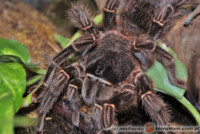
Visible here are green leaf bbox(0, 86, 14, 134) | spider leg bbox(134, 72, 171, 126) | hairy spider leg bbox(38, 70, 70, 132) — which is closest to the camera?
green leaf bbox(0, 86, 14, 134)

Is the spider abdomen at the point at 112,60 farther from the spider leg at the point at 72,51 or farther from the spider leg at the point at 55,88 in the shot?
the spider leg at the point at 55,88

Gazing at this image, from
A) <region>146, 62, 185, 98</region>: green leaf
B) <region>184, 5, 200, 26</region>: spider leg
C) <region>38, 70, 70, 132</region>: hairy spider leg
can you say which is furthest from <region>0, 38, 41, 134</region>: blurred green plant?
<region>184, 5, 200, 26</region>: spider leg

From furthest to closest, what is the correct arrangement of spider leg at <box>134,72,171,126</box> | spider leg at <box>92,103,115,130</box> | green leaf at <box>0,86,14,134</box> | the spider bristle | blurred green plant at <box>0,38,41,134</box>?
the spider bristle
spider leg at <box>134,72,171,126</box>
spider leg at <box>92,103,115,130</box>
blurred green plant at <box>0,38,41,134</box>
green leaf at <box>0,86,14,134</box>

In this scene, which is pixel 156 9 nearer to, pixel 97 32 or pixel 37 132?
pixel 97 32

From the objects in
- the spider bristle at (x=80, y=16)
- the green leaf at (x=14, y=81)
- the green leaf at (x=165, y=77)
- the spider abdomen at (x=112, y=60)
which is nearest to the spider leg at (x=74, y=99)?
the spider abdomen at (x=112, y=60)

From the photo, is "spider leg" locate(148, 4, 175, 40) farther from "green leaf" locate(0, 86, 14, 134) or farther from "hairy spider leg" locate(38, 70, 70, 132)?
"green leaf" locate(0, 86, 14, 134)

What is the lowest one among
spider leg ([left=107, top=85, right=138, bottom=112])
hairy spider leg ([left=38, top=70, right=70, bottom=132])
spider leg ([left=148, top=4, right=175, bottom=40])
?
spider leg ([left=107, top=85, right=138, bottom=112])
